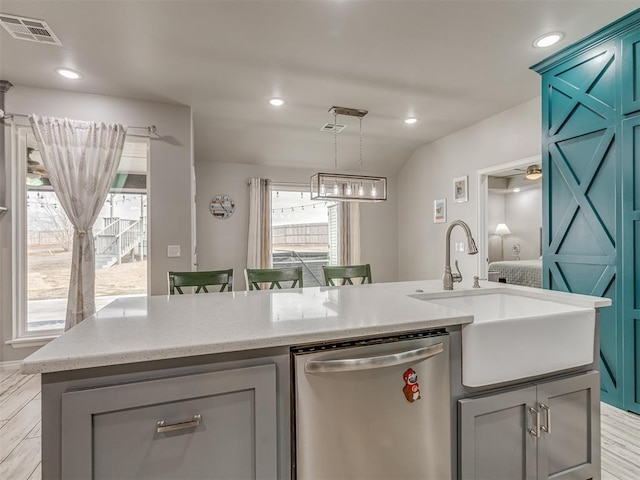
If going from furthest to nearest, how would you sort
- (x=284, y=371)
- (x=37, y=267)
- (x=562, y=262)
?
(x=37, y=267) → (x=562, y=262) → (x=284, y=371)

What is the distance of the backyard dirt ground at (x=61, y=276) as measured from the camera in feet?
10.9

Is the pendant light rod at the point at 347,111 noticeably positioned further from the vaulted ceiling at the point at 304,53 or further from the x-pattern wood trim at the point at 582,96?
the x-pattern wood trim at the point at 582,96

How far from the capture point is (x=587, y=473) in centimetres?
140

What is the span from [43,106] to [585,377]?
4553mm

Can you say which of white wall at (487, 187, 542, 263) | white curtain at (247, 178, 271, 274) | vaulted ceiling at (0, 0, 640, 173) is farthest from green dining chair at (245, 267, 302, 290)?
white wall at (487, 187, 542, 263)

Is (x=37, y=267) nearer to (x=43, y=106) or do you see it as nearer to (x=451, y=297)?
(x=43, y=106)

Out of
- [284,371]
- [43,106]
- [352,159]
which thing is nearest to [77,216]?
[43,106]

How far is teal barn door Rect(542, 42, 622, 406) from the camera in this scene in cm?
237

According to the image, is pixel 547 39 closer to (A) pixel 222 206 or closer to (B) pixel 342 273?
(B) pixel 342 273

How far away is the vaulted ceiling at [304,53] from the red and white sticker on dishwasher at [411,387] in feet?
7.14

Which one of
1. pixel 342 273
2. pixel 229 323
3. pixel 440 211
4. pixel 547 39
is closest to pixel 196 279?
pixel 342 273

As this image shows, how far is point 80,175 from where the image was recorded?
3176 mm

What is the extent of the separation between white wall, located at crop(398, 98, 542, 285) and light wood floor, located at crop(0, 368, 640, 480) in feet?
4.48

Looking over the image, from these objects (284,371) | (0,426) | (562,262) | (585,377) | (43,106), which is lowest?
(0,426)
